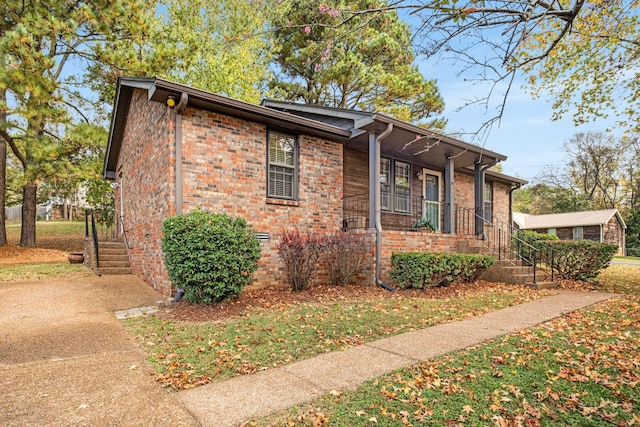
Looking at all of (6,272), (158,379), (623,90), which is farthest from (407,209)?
(6,272)

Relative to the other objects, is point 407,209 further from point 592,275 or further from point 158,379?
point 158,379

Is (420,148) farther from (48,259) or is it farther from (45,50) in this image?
(45,50)

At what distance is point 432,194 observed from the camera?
1319cm

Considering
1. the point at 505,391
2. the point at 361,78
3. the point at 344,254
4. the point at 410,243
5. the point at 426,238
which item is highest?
the point at 361,78

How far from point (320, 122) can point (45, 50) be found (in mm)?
14225

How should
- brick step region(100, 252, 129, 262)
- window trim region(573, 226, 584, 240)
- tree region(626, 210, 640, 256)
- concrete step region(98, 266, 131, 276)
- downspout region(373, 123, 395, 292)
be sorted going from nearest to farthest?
downspout region(373, 123, 395, 292) → concrete step region(98, 266, 131, 276) → brick step region(100, 252, 129, 262) → tree region(626, 210, 640, 256) → window trim region(573, 226, 584, 240)

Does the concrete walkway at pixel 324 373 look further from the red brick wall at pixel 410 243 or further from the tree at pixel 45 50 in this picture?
the tree at pixel 45 50

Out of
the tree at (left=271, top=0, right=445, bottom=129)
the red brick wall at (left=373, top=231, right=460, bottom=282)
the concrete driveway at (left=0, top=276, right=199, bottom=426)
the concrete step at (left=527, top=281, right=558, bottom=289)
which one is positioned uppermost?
the tree at (left=271, top=0, right=445, bottom=129)

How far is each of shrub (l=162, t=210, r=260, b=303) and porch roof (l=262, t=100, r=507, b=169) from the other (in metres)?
4.32

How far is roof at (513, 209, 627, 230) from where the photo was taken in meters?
30.1

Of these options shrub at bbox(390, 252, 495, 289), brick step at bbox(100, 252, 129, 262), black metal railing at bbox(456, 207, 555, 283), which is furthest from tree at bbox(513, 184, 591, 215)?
brick step at bbox(100, 252, 129, 262)

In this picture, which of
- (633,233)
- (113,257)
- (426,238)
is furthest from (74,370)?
(633,233)

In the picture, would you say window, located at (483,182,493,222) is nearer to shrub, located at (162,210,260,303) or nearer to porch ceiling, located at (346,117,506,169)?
porch ceiling, located at (346,117,506,169)

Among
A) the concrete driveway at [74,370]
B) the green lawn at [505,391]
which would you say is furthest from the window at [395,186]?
the concrete driveway at [74,370]
